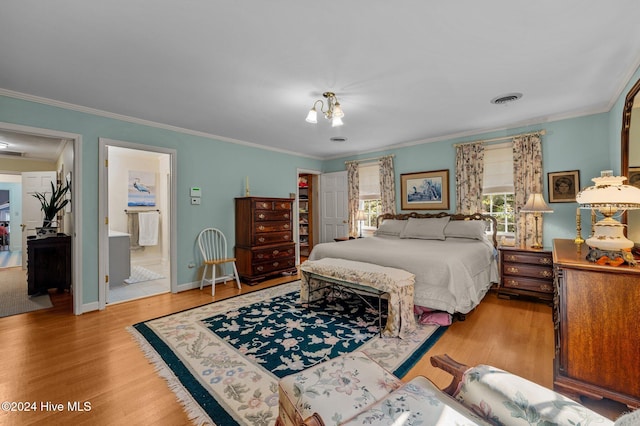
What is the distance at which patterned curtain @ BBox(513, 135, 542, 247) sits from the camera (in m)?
3.98

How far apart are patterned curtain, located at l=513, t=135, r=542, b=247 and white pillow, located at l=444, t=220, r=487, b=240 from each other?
0.50 m

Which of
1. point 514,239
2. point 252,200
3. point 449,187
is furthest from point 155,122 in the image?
point 514,239

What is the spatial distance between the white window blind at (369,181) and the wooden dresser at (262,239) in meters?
1.78

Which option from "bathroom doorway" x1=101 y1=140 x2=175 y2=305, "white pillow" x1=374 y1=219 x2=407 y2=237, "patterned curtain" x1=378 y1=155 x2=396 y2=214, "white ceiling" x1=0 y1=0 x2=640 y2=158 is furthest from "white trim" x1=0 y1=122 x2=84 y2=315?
"patterned curtain" x1=378 y1=155 x2=396 y2=214

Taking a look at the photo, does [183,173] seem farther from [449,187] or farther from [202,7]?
[449,187]

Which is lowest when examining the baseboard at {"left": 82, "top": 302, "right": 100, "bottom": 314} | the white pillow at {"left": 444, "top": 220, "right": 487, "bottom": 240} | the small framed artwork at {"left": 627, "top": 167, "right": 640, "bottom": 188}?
the baseboard at {"left": 82, "top": 302, "right": 100, "bottom": 314}

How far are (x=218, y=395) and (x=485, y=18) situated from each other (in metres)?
3.12

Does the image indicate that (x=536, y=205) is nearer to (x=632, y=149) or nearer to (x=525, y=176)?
(x=525, y=176)

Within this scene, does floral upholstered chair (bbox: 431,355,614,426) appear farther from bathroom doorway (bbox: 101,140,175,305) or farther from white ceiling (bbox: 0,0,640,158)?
bathroom doorway (bbox: 101,140,175,305)

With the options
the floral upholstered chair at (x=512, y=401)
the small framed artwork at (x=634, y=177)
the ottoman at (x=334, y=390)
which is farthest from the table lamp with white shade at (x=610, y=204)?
the ottoman at (x=334, y=390)

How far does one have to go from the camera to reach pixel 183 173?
14.1 feet

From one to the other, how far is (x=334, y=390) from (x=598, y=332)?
175 cm

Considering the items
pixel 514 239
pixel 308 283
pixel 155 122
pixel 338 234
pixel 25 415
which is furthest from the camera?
pixel 338 234

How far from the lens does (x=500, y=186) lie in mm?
4387
